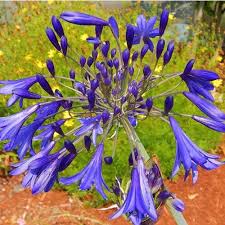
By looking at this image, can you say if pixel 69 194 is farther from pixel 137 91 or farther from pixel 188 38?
pixel 188 38

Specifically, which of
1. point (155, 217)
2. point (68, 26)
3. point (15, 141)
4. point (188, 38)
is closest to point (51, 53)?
point (68, 26)

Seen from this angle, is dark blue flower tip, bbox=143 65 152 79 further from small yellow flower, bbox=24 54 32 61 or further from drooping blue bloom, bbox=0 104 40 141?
small yellow flower, bbox=24 54 32 61

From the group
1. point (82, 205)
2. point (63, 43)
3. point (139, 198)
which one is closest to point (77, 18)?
point (63, 43)

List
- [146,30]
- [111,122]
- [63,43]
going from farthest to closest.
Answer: [146,30] → [63,43] → [111,122]

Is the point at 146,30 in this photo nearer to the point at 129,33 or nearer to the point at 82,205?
the point at 129,33

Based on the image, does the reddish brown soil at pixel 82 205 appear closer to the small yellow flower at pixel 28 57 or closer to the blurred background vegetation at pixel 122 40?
the blurred background vegetation at pixel 122 40

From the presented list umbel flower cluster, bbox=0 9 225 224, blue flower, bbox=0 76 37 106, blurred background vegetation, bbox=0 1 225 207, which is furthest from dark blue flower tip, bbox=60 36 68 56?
blurred background vegetation, bbox=0 1 225 207

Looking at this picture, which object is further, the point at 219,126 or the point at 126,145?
the point at 126,145
